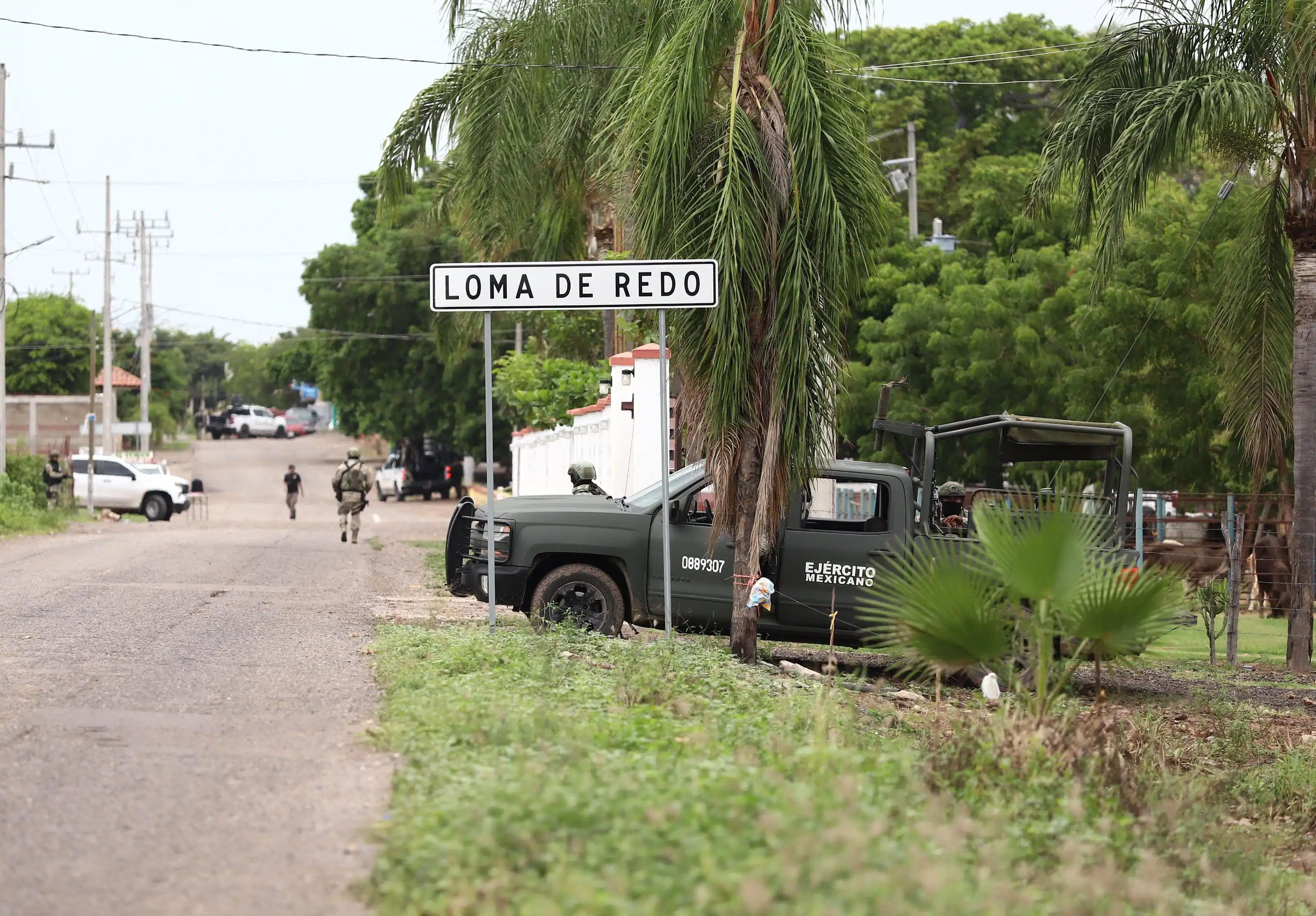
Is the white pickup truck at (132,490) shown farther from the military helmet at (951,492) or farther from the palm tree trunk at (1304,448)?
the palm tree trunk at (1304,448)

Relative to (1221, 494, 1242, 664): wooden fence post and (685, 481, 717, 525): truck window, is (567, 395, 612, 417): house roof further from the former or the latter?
(685, 481, 717, 525): truck window

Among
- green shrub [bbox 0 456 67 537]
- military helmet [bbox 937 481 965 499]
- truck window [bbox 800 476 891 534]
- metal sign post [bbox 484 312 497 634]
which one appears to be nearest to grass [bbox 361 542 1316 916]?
metal sign post [bbox 484 312 497 634]

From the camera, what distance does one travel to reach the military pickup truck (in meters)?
13.1

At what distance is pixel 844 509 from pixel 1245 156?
6158 mm

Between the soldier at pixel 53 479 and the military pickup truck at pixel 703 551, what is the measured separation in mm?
27389

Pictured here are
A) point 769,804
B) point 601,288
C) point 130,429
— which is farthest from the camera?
point 130,429

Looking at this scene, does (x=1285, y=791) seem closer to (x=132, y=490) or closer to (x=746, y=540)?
(x=746, y=540)

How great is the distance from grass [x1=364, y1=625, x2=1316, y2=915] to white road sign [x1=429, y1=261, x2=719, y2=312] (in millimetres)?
2463

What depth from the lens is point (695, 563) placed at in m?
13.2

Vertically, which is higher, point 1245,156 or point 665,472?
point 1245,156

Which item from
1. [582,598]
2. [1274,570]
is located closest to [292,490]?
[1274,570]

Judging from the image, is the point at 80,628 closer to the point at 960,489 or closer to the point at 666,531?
the point at 666,531

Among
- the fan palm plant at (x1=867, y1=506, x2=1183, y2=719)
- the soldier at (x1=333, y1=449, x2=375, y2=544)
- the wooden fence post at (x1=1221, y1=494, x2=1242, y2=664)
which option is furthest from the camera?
the soldier at (x1=333, y1=449, x2=375, y2=544)

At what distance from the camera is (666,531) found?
11.8 meters
